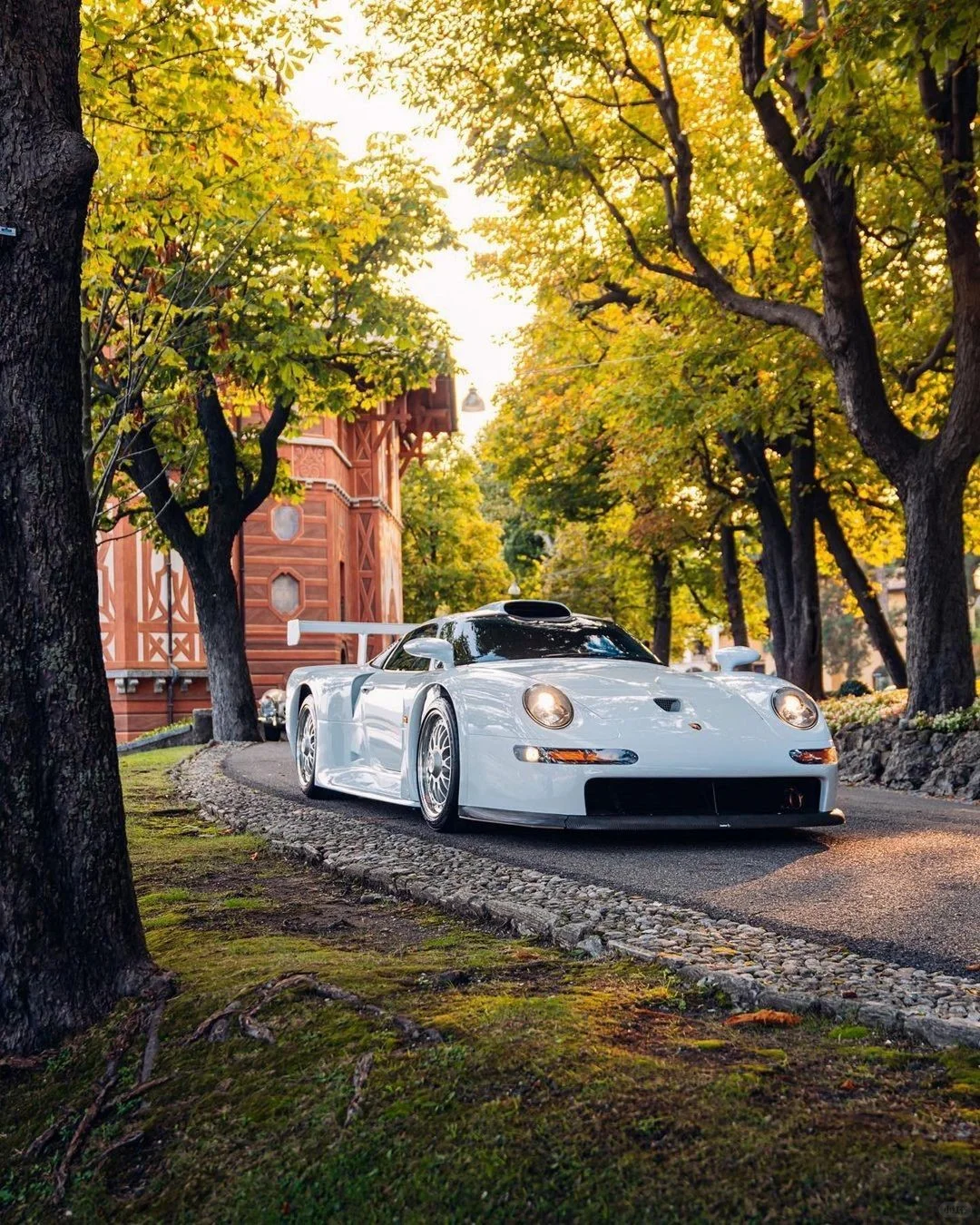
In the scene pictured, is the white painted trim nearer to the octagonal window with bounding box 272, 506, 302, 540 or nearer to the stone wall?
the octagonal window with bounding box 272, 506, 302, 540

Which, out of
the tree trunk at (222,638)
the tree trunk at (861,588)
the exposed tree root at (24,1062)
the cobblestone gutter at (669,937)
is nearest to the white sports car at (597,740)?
the cobblestone gutter at (669,937)

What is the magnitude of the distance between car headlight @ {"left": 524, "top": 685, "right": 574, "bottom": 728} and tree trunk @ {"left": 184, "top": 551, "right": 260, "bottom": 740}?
14.0 metres

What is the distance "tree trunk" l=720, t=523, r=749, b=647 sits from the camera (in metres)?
27.9

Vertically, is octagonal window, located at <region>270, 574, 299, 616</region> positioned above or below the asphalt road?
above

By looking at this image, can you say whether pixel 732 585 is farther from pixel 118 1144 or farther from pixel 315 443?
pixel 118 1144

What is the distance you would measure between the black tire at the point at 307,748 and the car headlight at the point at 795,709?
161 inches

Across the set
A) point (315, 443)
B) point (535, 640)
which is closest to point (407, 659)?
point (535, 640)

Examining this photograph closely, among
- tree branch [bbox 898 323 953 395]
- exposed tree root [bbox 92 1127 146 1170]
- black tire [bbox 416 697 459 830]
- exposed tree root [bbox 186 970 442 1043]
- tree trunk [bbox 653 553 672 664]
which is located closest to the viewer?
exposed tree root [bbox 92 1127 146 1170]

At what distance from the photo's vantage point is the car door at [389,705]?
28.5 ft

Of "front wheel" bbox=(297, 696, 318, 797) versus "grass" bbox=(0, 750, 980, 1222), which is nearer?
"grass" bbox=(0, 750, 980, 1222)

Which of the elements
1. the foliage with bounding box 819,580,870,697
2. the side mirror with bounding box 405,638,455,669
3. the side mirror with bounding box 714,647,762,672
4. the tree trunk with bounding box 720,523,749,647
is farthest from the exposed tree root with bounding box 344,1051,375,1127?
the foliage with bounding box 819,580,870,697

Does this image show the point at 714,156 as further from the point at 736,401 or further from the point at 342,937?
the point at 342,937

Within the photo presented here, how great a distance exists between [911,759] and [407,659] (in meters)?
5.96

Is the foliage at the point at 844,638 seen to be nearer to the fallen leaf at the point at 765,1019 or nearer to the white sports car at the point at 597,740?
the white sports car at the point at 597,740
